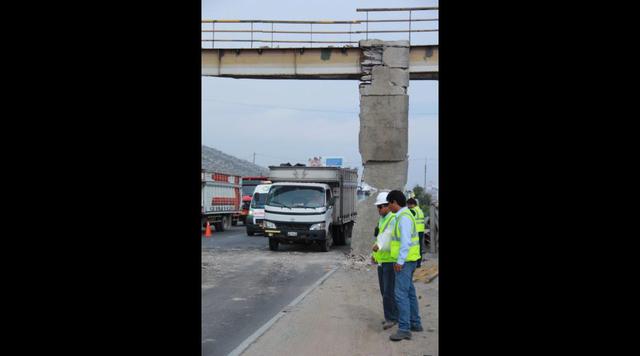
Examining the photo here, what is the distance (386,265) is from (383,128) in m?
Answer: 10.3

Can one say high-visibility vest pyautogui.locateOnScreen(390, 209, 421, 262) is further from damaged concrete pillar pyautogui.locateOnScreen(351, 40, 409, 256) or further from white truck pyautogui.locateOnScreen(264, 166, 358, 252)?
white truck pyautogui.locateOnScreen(264, 166, 358, 252)

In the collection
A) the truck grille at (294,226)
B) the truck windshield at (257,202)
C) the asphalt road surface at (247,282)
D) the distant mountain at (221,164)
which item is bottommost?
the asphalt road surface at (247,282)

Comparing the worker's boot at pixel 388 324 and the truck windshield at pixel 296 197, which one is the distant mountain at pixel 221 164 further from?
the worker's boot at pixel 388 324

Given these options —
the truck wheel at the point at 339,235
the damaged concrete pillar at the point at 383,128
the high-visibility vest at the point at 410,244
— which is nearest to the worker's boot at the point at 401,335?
the high-visibility vest at the point at 410,244

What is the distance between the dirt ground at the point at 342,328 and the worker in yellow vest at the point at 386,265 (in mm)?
258

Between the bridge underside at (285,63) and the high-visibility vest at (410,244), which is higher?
the bridge underside at (285,63)

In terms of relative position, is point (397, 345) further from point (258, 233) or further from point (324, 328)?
point (258, 233)

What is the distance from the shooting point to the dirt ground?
787cm

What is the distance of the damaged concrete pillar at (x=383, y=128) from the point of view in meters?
19.0

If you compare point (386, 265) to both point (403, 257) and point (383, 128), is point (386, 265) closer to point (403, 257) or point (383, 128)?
point (403, 257)

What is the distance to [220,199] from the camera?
3406 centimetres

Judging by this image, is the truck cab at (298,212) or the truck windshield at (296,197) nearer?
the truck cab at (298,212)
